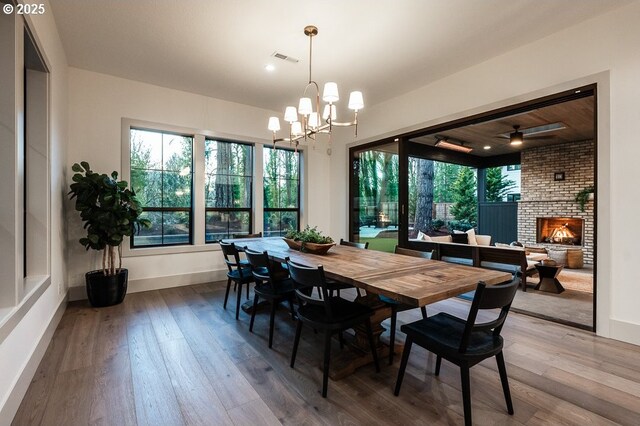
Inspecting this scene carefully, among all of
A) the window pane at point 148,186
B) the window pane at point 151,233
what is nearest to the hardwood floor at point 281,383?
the window pane at point 151,233

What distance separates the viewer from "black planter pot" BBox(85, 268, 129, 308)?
11.2 feet

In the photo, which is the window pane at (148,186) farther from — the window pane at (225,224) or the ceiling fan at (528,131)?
the ceiling fan at (528,131)

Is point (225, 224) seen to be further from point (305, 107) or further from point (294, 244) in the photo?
point (305, 107)

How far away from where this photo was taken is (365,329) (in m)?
2.31

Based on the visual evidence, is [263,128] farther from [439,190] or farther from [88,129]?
[439,190]

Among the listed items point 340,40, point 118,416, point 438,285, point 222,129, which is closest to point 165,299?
point 118,416

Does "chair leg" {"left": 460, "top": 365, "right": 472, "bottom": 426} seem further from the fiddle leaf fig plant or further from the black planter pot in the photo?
the black planter pot

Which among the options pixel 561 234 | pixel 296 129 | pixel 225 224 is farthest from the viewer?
pixel 561 234

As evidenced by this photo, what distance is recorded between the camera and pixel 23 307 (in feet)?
6.00

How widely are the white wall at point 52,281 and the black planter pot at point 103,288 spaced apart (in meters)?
0.26

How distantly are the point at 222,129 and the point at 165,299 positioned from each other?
275 cm

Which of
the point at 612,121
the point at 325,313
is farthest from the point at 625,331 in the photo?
the point at 325,313

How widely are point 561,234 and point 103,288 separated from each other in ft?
28.5

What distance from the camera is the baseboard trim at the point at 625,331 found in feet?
8.32
